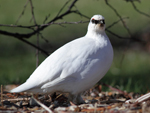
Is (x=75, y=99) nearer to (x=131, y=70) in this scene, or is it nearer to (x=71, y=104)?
(x=71, y=104)

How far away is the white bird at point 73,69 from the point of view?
3.25 metres

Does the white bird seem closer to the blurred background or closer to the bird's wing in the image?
the bird's wing

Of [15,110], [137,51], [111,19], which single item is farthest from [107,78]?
[111,19]

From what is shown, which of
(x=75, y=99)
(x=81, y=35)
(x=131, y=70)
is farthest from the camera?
(x=81, y=35)

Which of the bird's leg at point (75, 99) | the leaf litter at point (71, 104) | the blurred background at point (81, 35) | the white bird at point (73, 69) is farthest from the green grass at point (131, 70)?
the white bird at point (73, 69)

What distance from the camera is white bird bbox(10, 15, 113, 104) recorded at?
3.25m

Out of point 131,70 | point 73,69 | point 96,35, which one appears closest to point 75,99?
point 73,69

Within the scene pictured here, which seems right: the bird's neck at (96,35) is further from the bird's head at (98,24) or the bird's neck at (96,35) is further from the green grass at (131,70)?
the green grass at (131,70)

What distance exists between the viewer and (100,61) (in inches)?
129

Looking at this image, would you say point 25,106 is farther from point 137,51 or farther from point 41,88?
point 137,51

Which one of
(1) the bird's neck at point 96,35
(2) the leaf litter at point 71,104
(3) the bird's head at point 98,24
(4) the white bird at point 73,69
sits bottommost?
(2) the leaf litter at point 71,104

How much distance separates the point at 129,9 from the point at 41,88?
32.3 ft

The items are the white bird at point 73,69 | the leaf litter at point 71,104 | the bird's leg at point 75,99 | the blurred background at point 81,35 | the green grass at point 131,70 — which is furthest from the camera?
the blurred background at point 81,35

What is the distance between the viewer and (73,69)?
325 centimetres
